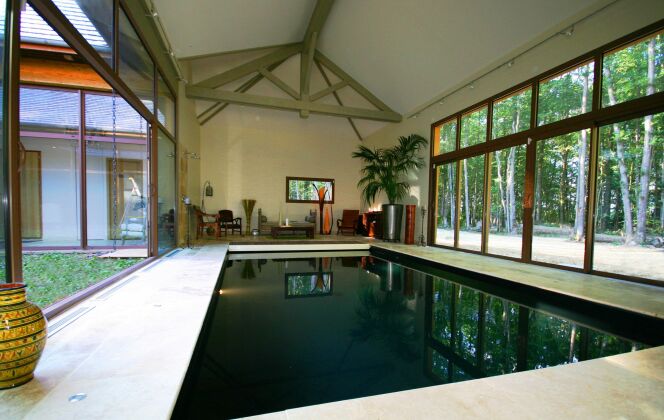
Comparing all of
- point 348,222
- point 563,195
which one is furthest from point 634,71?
point 348,222

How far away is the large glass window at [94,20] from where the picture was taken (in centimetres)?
221

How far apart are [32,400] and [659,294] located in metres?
4.63

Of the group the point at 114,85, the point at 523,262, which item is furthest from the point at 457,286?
the point at 114,85

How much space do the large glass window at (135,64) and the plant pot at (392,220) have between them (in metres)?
5.26

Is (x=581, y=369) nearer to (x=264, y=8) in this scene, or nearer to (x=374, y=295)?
(x=374, y=295)

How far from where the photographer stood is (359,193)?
10680mm

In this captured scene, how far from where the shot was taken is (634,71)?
11.3 feet

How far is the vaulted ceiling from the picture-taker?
4.28m

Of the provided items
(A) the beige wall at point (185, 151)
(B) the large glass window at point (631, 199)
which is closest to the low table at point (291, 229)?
(A) the beige wall at point (185, 151)

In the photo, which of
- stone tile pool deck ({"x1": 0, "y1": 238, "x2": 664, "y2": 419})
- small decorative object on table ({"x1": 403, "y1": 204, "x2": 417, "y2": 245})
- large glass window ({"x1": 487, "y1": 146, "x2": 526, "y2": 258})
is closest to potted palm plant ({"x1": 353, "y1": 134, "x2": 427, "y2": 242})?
small decorative object on table ({"x1": 403, "y1": 204, "x2": 417, "y2": 245})

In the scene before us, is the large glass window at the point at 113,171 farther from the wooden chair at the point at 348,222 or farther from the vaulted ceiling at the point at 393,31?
the wooden chair at the point at 348,222

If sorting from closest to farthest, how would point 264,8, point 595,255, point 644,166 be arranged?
1. point 644,166
2. point 595,255
3. point 264,8

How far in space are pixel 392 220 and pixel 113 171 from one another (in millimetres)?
6389

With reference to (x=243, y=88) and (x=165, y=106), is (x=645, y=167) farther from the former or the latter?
(x=243, y=88)
